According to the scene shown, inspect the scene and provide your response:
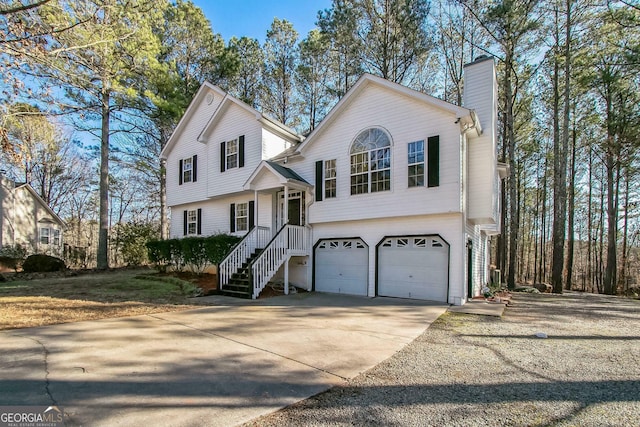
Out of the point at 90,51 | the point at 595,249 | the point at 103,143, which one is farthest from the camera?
the point at 595,249

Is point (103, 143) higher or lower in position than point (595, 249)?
higher

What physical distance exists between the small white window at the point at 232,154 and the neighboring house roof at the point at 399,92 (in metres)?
2.13

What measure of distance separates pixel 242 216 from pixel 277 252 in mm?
4215

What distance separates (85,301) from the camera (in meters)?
9.24

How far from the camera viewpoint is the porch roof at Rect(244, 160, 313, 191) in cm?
1264

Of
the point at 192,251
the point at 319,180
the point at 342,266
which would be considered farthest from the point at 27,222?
the point at 342,266

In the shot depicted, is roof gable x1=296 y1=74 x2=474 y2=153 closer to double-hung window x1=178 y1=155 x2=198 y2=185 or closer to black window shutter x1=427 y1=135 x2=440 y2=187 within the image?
black window shutter x1=427 y1=135 x2=440 y2=187

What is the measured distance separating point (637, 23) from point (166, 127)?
23.2 meters

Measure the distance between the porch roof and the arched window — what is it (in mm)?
2069

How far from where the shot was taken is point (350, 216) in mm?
12305

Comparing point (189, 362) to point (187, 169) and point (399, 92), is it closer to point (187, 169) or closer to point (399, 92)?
point (399, 92)

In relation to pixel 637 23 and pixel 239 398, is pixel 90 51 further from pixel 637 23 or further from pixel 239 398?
pixel 637 23

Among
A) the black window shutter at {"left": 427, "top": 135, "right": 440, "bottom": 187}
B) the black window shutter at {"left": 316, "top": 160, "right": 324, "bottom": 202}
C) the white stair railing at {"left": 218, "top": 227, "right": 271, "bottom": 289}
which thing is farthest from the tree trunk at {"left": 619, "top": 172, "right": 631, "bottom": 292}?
the white stair railing at {"left": 218, "top": 227, "right": 271, "bottom": 289}

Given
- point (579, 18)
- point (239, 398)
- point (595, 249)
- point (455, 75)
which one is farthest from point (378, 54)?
point (595, 249)
